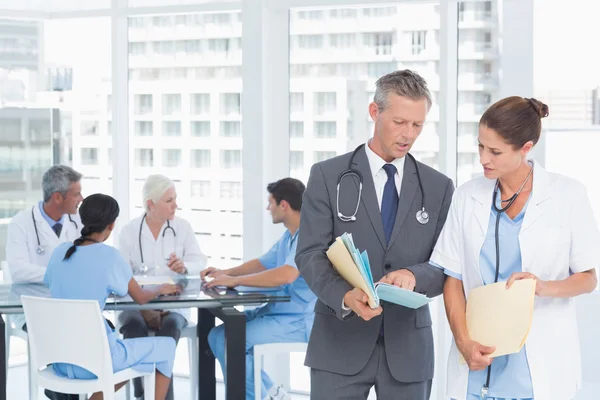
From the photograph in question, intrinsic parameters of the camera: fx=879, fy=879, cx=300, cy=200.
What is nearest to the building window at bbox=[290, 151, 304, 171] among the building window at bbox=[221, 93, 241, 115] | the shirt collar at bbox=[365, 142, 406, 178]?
the building window at bbox=[221, 93, 241, 115]

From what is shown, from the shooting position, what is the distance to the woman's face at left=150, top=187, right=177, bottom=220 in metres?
4.70

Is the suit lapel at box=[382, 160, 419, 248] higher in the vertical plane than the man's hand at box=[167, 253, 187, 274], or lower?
higher

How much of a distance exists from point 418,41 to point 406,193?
2377mm

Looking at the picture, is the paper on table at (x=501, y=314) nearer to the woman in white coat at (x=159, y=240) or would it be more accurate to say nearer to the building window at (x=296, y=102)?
the woman in white coat at (x=159, y=240)

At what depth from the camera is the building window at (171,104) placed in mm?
5379

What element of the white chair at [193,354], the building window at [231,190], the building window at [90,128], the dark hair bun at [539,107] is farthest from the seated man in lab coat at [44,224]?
the dark hair bun at [539,107]

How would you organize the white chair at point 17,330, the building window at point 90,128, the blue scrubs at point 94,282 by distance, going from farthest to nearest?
the building window at point 90,128, the white chair at point 17,330, the blue scrubs at point 94,282

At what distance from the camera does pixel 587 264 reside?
217 centimetres

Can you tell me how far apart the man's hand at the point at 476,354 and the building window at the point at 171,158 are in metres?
3.43

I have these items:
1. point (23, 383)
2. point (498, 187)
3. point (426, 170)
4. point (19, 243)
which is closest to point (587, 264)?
point (498, 187)

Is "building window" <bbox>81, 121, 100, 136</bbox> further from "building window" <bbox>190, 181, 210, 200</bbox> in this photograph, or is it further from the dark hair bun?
the dark hair bun

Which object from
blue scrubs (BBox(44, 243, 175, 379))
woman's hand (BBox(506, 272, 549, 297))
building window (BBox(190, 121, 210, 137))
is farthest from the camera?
building window (BBox(190, 121, 210, 137))

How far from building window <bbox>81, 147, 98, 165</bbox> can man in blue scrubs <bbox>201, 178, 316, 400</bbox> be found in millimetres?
1731

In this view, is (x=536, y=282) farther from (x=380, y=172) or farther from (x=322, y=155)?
(x=322, y=155)
